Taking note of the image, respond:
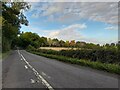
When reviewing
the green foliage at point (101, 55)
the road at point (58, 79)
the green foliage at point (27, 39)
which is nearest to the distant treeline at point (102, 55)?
the green foliage at point (101, 55)

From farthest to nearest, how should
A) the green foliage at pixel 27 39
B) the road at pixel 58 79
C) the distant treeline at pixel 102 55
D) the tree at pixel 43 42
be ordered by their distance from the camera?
the tree at pixel 43 42, the green foliage at pixel 27 39, the distant treeline at pixel 102 55, the road at pixel 58 79

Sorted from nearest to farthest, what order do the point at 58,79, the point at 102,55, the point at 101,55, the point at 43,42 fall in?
the point at 58,79
the point at 102,55
the point at 101,55
the point at 43,42

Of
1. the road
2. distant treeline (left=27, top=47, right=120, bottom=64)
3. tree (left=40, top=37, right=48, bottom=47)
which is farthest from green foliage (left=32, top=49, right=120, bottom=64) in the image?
tree (left=40, top=37, right=48, bottom=47)

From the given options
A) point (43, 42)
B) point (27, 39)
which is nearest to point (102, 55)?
point (27, 39)

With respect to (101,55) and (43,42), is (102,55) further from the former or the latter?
(43,42)

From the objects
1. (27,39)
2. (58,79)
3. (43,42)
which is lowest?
(58,79)

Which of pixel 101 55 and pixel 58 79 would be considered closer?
pixel 58 79

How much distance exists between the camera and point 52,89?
33.9 ft

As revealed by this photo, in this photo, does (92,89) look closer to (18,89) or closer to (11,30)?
(18,89)

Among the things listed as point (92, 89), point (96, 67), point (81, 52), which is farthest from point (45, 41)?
point (92, 89)

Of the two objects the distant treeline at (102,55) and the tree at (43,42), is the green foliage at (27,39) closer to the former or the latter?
the tree at (43,42)

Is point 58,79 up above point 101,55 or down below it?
below

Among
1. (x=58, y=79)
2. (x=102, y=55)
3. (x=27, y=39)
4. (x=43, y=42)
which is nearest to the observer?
(x=58, y=79)

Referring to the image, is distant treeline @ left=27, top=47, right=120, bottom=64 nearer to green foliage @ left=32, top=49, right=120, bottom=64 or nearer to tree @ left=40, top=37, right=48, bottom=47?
green foliage @ left=32, top=49, right=120, bottom=64
